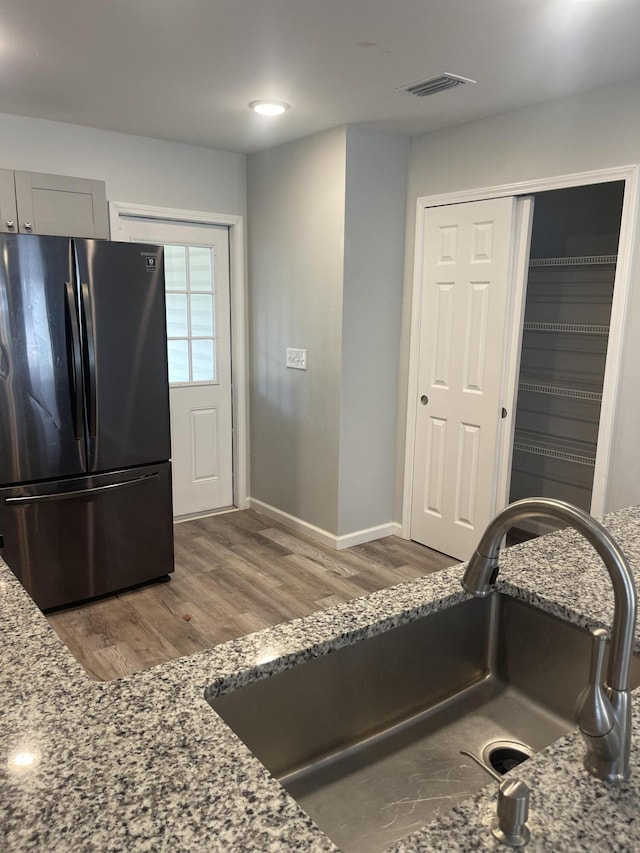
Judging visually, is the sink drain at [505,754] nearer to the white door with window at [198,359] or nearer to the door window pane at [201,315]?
the white door with window at [198,359]

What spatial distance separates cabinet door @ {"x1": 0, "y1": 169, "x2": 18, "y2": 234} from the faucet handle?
325 centimetres

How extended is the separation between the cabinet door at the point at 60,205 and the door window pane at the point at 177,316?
30.5 inches

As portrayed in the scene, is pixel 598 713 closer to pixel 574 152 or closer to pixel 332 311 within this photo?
pixel 574 152

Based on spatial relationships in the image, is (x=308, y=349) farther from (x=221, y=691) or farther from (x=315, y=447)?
(x=221, y=691)

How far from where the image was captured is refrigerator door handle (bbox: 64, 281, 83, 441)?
2912 mm

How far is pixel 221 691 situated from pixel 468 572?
0.44 meters

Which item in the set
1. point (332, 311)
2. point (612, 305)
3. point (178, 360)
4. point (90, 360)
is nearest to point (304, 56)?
point (332, 311)

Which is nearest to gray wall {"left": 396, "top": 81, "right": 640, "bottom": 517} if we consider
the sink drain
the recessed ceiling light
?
the recessed ceiling light

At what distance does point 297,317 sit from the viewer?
403 cm

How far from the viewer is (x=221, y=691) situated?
3.34 feet

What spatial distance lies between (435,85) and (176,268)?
2098 mm

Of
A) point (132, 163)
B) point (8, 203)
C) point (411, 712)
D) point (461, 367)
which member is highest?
point (132, 163)

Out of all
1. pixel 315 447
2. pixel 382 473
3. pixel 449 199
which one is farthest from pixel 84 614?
pixel 449 199

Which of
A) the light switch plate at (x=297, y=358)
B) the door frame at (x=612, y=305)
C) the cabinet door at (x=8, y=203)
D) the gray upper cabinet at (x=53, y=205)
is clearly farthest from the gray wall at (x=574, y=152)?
the cabinet door at (x=8, y=203)
